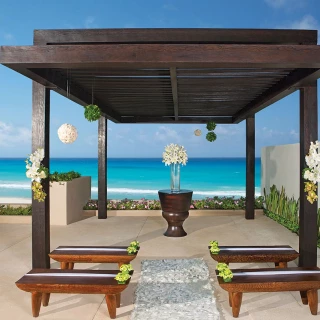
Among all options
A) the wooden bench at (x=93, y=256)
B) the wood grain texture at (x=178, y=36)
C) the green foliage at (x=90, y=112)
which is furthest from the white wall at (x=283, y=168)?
the wooden bench at (x=93, y=256)

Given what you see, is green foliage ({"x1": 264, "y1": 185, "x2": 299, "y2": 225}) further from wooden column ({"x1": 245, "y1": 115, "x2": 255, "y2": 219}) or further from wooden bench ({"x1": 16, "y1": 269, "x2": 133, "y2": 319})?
wooden bench ({"x1": 16, "y1": 269, "x2": 133, "y2": 319})

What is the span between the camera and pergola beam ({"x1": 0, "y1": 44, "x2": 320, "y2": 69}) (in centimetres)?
352

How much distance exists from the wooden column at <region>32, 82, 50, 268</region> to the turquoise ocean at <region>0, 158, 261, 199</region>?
20.1 metres

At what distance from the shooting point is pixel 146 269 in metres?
4.85

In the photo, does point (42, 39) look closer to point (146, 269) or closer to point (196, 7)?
point (146, 269)

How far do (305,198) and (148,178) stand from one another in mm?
29522

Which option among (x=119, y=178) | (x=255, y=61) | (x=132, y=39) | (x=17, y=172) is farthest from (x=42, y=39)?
(x=17, y=172)

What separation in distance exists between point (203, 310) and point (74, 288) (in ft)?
3.93

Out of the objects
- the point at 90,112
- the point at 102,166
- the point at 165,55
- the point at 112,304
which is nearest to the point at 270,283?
the point at 112,304

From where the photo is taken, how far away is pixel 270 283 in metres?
3.36

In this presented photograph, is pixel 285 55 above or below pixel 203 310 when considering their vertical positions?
above

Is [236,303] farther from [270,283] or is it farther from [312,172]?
[312,172]

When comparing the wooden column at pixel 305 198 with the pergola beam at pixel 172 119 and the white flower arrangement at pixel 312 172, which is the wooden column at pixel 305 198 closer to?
the white flower arrangement at pixel 312 172

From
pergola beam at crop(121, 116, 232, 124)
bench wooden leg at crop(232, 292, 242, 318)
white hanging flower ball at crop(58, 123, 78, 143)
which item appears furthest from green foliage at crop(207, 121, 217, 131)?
bench wooden leg at crop(232, 292, 242, 318)
